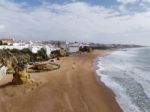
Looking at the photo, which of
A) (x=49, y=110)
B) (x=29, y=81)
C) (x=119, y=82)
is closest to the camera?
(x=49, y=110)

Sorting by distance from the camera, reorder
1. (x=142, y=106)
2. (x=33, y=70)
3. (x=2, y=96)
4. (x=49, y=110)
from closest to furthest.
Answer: (x=49, y=110)
(x=142, y=106)
(x=2, y=96)
(x=33, y=70)

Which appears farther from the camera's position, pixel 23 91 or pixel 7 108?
pixel 23 91

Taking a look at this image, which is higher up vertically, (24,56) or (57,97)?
(57,97)

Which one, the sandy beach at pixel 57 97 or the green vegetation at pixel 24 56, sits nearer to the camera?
the sandy beach at pixel 57 97

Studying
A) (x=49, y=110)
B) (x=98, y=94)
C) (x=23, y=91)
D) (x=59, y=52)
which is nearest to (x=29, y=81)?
(x=23, y=91)

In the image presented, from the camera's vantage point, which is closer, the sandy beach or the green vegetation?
the sandy beach

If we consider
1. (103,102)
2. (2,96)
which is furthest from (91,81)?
(2,96)

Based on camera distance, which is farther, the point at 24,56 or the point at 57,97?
the point at 24,56

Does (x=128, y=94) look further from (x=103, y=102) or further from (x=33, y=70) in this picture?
(x=33, y=70)

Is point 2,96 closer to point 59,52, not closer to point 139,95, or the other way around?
point 139,95
